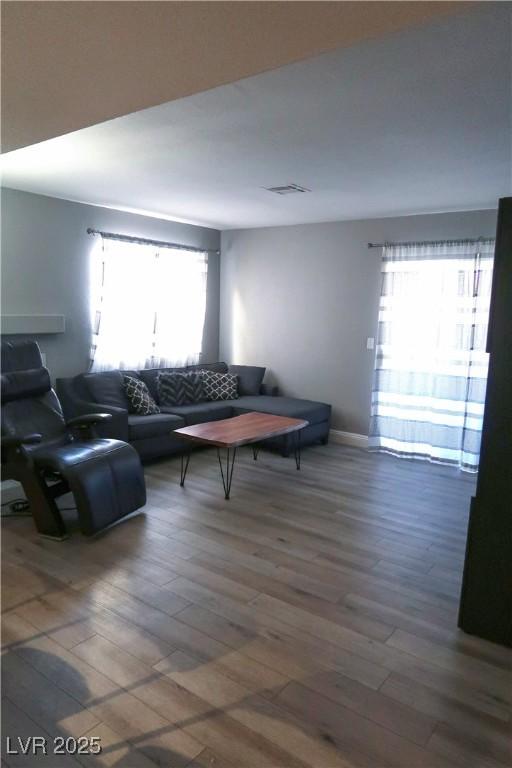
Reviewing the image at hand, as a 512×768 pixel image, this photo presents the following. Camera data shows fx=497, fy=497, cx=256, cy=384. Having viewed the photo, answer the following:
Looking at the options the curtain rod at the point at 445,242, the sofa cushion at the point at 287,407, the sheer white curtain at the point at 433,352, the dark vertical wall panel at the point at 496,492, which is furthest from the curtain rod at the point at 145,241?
the dark vertical wall panel at the point at 496,492

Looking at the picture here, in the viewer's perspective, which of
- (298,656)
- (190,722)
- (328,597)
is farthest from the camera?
(328,597)

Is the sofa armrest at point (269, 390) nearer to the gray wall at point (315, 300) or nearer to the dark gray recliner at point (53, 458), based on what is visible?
the gray wall at point (315, 300)

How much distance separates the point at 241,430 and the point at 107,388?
1429 millimetres

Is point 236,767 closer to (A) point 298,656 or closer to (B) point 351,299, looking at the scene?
(A) point 298,656

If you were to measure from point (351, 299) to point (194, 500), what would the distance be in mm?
2752

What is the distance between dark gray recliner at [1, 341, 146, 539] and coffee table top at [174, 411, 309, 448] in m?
0.55

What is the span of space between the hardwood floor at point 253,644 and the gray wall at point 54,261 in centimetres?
182

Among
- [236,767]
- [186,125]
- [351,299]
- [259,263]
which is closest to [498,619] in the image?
[236,767]

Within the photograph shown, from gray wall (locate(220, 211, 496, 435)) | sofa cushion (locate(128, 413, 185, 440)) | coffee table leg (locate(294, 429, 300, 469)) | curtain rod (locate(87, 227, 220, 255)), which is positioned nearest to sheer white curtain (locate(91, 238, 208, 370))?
curtain rod (locate(87, 227, 220, 255))

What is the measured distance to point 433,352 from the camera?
4.71 m

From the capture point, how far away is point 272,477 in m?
4.25

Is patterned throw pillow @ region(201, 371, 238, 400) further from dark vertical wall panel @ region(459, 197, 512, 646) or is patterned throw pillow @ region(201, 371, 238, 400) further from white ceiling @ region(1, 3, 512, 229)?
dark vertical wall panel @ region(459, 197, 512, 646)

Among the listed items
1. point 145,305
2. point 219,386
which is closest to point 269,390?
point 219,386

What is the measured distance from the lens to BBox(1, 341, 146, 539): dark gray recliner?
116 inches
